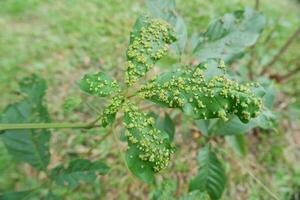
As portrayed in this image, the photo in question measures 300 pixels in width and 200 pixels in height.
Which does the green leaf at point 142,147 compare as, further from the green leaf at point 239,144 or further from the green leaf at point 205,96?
the green leaf at point 239,144

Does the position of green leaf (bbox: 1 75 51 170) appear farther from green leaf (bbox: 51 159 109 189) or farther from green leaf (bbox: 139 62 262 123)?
green leaf (bbox: 139 62 262 123)

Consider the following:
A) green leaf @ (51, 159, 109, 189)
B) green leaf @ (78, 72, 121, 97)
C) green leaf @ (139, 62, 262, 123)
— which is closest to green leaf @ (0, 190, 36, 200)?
green leaf @ (51, 159, 109, 189)

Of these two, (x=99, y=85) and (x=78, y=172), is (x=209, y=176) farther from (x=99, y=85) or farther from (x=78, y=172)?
(x=99, y=85)

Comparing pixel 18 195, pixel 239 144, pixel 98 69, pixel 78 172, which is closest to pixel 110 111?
pixel 78 172

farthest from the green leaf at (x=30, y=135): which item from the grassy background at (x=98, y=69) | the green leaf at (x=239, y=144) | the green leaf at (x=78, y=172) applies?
→ the green leaf at (x=239, y=144)

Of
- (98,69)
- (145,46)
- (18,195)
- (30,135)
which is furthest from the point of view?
(98,69)

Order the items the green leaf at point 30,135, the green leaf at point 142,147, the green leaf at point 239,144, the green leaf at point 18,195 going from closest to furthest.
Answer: the green leaf at point 142,147
the green leaf at point 18,195
the green leaf at point 30,135
the green leaf at point 239,144
